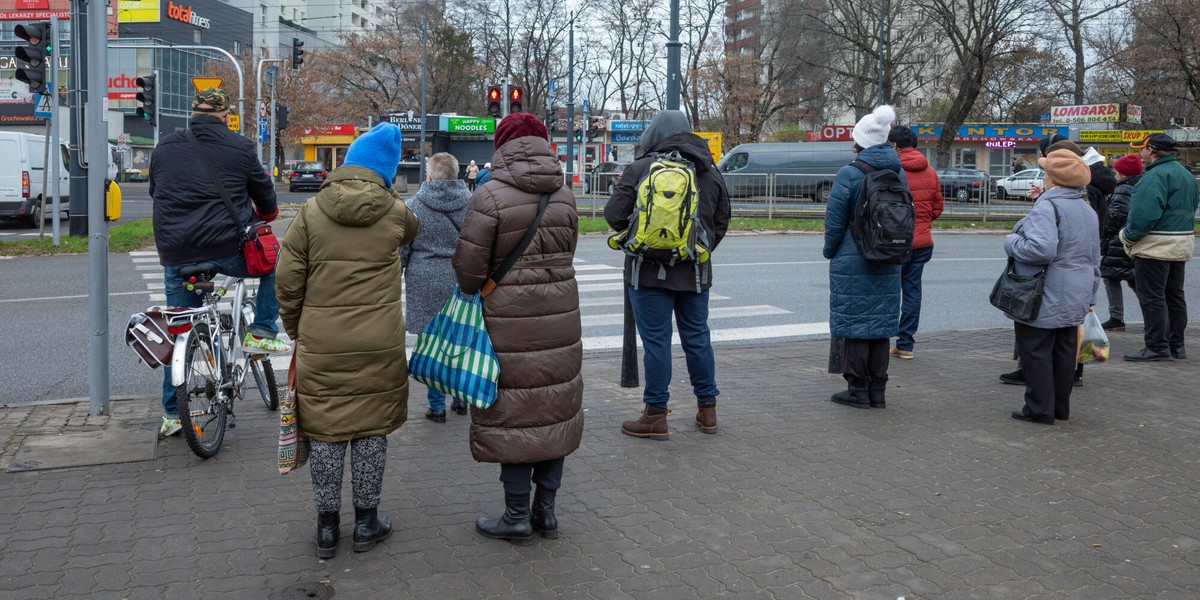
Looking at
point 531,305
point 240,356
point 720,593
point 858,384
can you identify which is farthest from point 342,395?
point 858,384

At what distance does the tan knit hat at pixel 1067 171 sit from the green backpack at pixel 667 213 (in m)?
2.38

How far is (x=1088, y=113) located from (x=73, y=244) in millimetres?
44655

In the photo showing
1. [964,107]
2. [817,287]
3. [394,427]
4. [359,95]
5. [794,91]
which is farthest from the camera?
[359,95]

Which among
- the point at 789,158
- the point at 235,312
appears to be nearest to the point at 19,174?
the point at 235,312

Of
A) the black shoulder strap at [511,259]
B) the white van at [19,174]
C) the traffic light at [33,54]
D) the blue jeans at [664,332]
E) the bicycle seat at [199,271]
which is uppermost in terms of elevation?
the traffic light at [33,54]

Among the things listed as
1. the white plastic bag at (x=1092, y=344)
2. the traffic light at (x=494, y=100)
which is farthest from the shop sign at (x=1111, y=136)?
the white plastic bag at (x=1092, y=344)

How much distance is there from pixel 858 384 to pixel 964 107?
109 ft

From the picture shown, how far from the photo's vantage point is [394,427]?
4.29 metres

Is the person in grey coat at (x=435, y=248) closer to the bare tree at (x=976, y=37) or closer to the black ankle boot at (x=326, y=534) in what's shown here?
the black ankle boot at (x=326, y=534)

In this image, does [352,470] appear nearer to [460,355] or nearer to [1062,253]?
[460,355]

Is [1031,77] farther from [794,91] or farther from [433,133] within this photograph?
[433,133]

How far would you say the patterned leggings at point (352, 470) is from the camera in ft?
13.9

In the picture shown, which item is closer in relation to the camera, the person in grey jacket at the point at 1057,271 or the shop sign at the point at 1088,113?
the person in grey jacket at the point at 1057,271

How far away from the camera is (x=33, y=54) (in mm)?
14047
